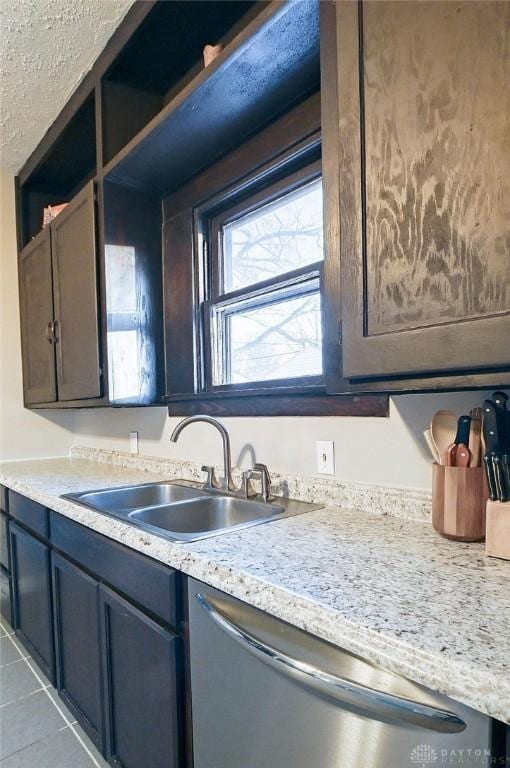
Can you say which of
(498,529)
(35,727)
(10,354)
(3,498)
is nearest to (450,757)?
(498,529)

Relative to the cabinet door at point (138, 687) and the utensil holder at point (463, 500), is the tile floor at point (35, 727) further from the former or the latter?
the utensil holder at point (463, 500)

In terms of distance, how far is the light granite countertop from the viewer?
582mm

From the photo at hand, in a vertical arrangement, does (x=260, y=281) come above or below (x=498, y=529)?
above

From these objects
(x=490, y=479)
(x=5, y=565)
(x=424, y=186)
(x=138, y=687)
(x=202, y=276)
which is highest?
(x=202, y=276)

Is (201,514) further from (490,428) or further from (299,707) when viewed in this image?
(490,428)

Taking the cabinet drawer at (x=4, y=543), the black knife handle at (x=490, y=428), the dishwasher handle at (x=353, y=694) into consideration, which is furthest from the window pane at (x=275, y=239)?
the cabinet drawer at (x=4, y=543)

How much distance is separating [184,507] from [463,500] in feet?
3.11

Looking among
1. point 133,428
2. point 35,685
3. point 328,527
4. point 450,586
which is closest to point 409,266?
point 450,586

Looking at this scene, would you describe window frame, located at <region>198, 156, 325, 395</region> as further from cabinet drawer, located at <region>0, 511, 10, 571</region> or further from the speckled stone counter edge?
cabinet drawer, located at <region>0, 511, 10, 571</region>

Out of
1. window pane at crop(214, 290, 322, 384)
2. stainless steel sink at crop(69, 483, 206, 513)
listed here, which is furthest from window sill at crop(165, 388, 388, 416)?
stainless steel sink at crop(69, 483, 206, 513)

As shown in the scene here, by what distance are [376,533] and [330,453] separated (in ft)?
1.21

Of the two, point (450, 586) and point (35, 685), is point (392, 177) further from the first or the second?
point (35, 685)

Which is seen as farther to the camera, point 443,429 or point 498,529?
point 443,429

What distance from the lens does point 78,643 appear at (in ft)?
5.10
